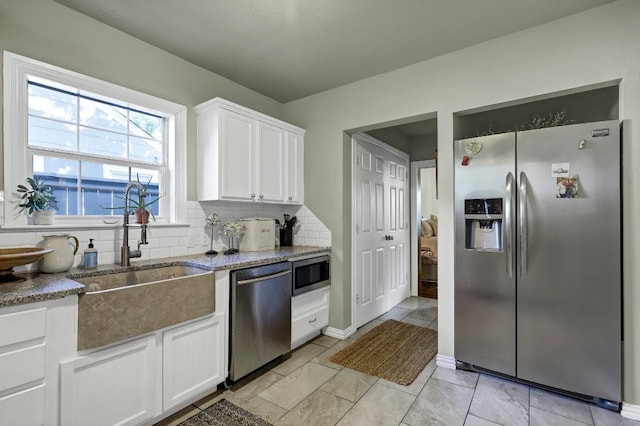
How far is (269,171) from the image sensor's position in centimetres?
310

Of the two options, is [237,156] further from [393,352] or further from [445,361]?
[445,361]

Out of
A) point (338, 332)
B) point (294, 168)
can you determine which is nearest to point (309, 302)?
point (338, 332)

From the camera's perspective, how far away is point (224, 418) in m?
1.91

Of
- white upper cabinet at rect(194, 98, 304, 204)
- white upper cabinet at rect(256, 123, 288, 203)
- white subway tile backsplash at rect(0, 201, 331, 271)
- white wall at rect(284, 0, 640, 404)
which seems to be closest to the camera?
white wall at rect(284, 0, 640, 404)

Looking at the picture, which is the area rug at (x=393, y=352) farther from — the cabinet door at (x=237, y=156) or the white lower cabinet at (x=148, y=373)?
the cabinet door at (x=237, y=156)

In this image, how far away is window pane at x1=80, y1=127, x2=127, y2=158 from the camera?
2.25m

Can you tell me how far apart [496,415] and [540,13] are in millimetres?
2672

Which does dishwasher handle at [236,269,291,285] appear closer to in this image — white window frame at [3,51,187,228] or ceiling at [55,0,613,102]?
white window frame at [3,51,187,228]

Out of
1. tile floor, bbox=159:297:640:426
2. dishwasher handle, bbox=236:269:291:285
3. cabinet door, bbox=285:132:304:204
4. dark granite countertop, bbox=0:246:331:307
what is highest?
cabinet door, bbox=285:132:304:204

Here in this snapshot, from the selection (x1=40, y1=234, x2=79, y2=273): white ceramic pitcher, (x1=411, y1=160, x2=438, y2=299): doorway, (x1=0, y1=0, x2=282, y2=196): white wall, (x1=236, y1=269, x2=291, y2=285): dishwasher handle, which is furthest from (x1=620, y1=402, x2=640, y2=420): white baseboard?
(x1=40, y1=234, x2=79, y2=273): white ceramic pitcher

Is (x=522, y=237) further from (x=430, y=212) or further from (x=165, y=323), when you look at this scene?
(x=430, y=212)

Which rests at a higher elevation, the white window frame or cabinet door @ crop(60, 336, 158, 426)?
the white window frame

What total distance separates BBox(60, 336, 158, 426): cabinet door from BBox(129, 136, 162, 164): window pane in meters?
1.51

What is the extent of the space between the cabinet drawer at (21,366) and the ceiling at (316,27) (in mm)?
2067
